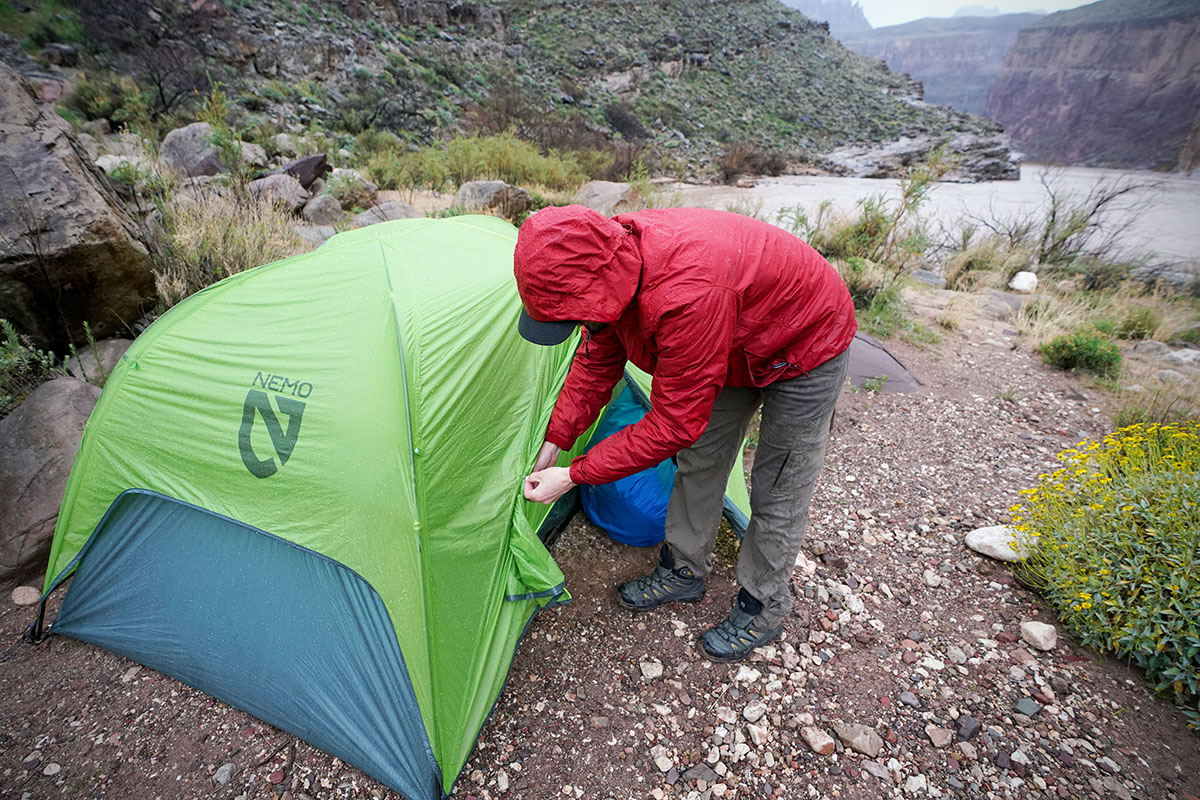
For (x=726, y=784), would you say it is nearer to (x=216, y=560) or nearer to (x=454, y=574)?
(x=454, y=574)

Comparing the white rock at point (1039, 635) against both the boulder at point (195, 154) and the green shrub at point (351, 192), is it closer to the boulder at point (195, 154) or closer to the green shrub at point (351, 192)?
the green shrub at point (351, 192)

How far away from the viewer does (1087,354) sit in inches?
185

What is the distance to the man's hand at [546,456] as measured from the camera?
76.0 inches

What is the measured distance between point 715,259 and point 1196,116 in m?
28.4

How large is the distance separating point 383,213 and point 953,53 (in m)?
99.2

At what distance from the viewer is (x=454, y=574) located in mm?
1753

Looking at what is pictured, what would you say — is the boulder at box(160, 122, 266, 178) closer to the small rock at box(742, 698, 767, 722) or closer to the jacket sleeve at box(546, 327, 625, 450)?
the jacket sleeve at box(546, 327, 625, 450)

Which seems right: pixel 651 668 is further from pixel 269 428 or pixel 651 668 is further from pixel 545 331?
pixel 269 428

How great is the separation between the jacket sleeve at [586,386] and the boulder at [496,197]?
6.01 m

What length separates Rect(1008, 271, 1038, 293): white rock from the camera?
23.3 feet

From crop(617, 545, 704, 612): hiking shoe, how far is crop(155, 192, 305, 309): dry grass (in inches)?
131

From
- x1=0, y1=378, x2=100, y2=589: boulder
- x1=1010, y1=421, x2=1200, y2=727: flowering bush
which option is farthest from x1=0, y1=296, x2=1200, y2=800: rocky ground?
x1=0, y1=378, x2=100, y2=589: boulder

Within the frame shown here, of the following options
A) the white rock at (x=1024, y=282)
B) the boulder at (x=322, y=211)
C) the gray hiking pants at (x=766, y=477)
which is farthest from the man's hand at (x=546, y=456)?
the white rock at (x=1024, y=282)

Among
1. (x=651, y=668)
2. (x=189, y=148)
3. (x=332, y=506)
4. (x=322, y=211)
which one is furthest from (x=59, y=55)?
(x=651, y=668)
